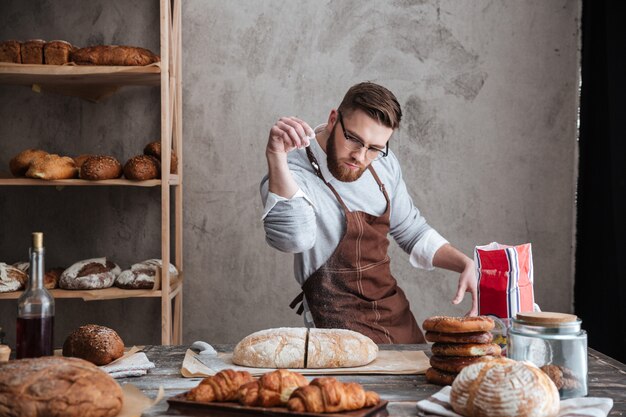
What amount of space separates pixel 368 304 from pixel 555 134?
148 cm

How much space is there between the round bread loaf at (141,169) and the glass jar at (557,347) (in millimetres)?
1901

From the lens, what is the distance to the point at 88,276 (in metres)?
2.99

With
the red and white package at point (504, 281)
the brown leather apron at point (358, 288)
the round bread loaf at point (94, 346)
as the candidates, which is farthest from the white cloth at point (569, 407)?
the brown leather apron at point (358, 288)

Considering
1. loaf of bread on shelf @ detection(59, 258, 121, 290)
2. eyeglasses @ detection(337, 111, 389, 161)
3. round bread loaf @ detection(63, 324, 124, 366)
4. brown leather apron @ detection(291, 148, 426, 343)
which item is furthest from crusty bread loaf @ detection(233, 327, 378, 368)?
loaf of bread on shelf @ detection(59, 258, 121, 290)

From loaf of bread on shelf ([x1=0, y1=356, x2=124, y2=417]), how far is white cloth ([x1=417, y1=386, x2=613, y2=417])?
0.57 meters

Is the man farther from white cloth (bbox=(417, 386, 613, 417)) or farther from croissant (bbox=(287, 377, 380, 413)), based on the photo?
croissant (bbox=(287, 377, 380, 413))

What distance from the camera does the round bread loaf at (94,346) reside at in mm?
1650

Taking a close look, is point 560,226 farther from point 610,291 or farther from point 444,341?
point 444,341

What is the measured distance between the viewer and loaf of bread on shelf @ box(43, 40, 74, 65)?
2955mm

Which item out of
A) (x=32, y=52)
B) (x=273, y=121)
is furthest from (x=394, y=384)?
(x=32, y=52)

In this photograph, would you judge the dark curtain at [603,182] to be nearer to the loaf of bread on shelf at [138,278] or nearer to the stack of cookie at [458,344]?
the stack of cookie at [458,344]

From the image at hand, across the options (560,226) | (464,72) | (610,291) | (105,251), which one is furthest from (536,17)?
(105,251)

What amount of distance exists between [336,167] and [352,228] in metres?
0.23

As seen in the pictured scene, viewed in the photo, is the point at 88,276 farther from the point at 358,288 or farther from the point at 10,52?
the point at 358,288
